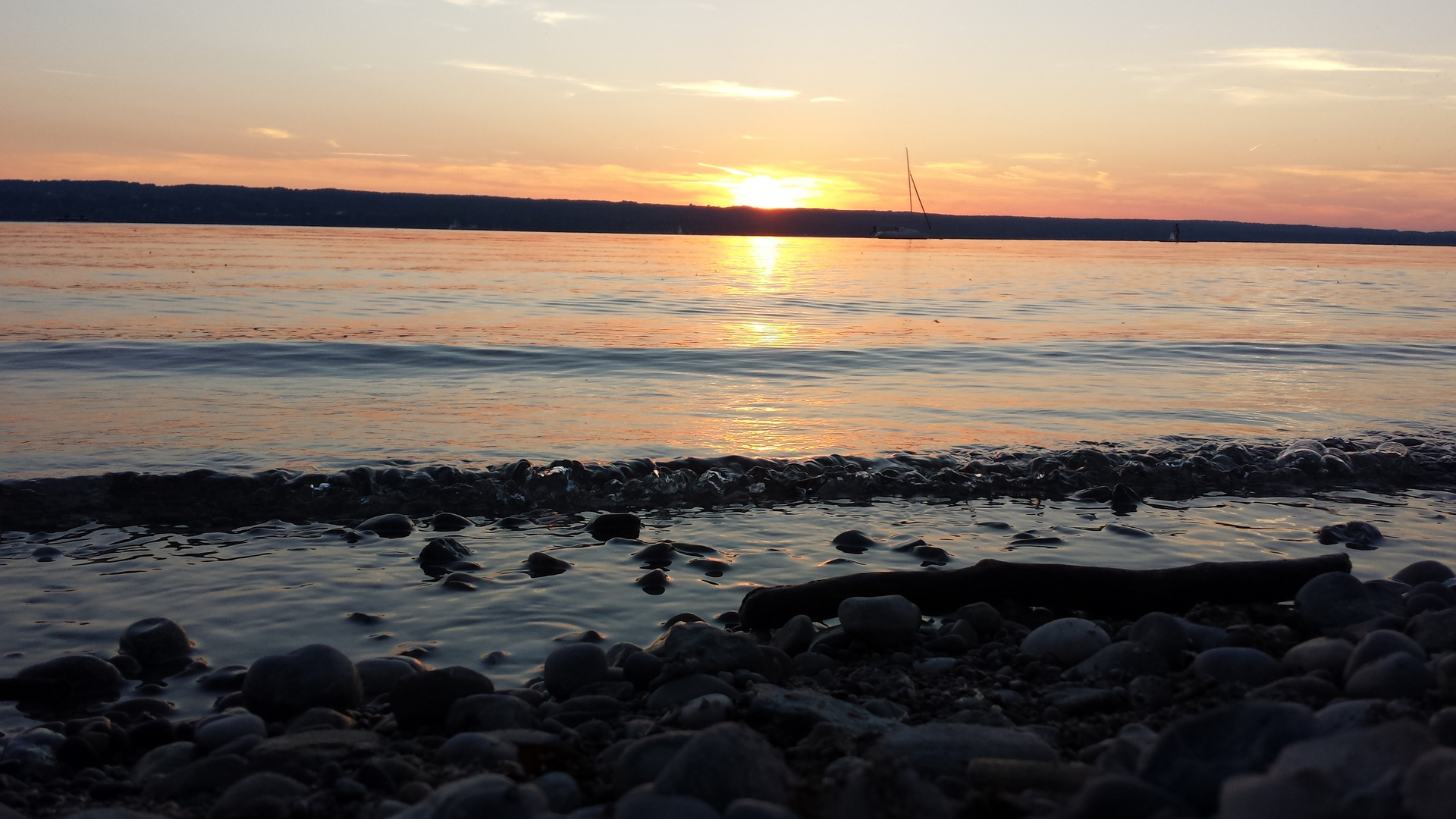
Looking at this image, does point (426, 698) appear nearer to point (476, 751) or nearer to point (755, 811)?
point (476, 751)

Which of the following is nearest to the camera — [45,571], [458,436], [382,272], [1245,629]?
[1245,629]

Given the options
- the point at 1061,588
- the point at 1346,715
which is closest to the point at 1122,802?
the point at 1346,715

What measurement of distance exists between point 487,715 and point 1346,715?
2948 mm

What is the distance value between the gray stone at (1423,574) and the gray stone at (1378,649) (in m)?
1.81

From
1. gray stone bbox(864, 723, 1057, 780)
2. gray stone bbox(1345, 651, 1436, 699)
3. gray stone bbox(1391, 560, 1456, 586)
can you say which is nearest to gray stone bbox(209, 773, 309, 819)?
gray stone bbox(864, 723, 1057, 780)

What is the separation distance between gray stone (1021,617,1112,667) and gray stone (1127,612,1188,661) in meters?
0.16

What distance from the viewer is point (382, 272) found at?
3641 centimetres

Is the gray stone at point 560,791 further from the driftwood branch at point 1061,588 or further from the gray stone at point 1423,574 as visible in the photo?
the gray stone at point 1423,574

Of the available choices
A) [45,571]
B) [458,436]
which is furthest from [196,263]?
[45,571]

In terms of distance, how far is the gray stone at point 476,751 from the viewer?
3.45 meters

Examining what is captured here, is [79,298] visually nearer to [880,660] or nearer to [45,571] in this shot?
[45,571]

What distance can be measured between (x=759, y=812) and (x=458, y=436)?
8692 millimetres

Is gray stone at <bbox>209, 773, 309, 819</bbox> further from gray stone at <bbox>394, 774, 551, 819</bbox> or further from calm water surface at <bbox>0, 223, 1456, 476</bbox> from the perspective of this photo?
calm water surface at <bbox>0, 223, 1456, 476</bbox>

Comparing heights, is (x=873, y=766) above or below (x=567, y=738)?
above
